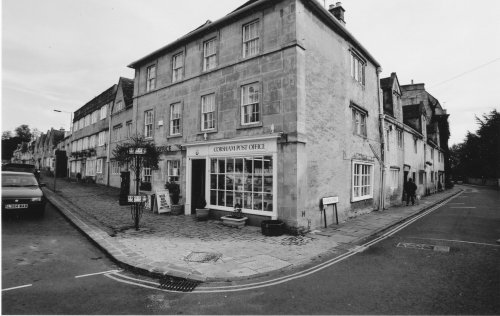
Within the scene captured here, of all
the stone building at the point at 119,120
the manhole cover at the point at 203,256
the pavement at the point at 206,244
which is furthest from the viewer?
the stone building at the point at 119,120

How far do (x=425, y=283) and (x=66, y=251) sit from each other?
29.0ft

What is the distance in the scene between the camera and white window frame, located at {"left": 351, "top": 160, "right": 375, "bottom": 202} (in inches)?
564

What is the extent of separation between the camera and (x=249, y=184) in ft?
38.0

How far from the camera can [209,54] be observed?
45.8 feet

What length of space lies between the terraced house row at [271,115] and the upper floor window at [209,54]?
2.1 inches

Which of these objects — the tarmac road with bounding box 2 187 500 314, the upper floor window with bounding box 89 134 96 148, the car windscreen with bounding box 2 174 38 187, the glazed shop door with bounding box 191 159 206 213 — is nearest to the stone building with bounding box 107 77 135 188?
the upper floor window with bounding box 89 134 96 148

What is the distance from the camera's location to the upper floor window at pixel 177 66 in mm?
15452

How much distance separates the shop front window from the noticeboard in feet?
8.52

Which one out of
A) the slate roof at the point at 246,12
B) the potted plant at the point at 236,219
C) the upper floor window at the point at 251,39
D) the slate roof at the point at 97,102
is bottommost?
the potted plant at the point at 236,219

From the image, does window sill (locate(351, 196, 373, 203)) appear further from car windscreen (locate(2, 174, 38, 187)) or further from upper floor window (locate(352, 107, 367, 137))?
car windscreen (locate(2, 174, 38, 187))

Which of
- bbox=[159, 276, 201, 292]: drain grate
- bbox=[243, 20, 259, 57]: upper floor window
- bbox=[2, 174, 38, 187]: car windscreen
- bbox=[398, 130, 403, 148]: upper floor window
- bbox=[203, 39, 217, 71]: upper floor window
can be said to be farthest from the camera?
bbox=[398, 130, 403, 148]: upper floor window

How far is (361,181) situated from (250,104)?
7854 mm

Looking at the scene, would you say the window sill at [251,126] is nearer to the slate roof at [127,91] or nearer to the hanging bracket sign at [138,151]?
the hanging bracket sign at [138,151]

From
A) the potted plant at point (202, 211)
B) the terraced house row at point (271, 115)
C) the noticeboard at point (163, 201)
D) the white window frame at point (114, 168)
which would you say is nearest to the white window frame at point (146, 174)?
the terraced house row at point (271, 115)
